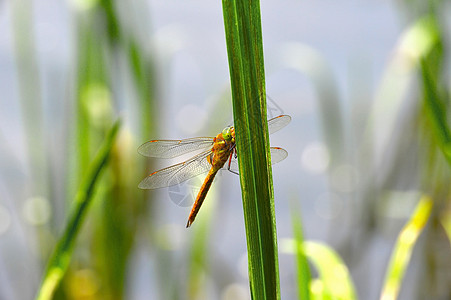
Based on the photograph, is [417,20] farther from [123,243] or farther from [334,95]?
[123,243]

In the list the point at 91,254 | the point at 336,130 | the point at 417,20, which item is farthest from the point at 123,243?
the point at 417,20

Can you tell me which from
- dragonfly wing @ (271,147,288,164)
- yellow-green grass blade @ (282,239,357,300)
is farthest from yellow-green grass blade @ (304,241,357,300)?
dragonfly wing @ (271,147,288,164)

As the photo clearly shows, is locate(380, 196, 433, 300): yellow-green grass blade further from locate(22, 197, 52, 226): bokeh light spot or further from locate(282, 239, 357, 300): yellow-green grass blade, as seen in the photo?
locate(22, 197, 52, 226): bokeh light spot

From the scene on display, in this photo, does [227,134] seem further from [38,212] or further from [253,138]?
[38,212]

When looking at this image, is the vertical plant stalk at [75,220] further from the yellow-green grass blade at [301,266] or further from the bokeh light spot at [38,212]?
the bokeh light spot at [38,212]

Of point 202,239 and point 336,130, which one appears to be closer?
point 202,239

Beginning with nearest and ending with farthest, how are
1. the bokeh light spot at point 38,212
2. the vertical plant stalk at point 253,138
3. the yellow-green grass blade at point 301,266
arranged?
the vertical plant stalk at point 253,138 → the yellow-green grass blade at point 301,266 → the bokeh light spot at point 38,212

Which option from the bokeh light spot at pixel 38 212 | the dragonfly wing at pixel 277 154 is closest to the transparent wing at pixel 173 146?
the dragonfly wing at pixel 277 154
